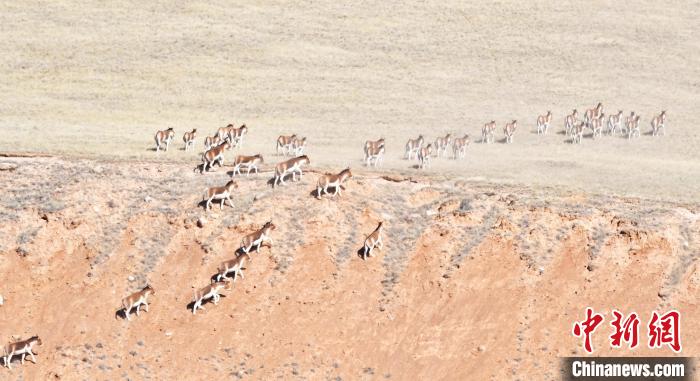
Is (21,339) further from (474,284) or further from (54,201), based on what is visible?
(474,284)

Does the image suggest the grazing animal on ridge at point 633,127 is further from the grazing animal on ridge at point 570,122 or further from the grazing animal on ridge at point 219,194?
the grazing animal on ridge at point 219,194

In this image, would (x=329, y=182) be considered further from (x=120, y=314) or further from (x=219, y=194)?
(x=120, y=314)

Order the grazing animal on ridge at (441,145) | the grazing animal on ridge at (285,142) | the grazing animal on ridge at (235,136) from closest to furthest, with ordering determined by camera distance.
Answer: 1. the grazing animal on ridge at (285,142)
2. the grazing animal on ridge at (235,136)
3. the grazing animal on ridge at (441,145)

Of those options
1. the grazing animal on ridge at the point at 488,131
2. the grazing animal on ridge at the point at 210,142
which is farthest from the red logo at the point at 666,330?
the grazing animal on ridge at the point at 488,131

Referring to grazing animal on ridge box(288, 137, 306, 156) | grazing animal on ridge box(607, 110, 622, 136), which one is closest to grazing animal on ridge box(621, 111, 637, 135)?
grazing animal on ridge box(607, 110, 622, 136)

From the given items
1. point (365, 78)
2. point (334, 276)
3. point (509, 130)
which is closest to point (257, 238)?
point (334, 276)

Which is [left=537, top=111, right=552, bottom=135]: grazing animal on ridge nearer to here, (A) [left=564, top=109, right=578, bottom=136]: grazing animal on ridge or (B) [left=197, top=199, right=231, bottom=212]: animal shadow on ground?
(A) [left=564, top=109, right=578, bottom=136]: grazing animal on ridge

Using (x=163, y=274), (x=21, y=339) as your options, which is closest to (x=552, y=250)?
(x=163, y=274)
